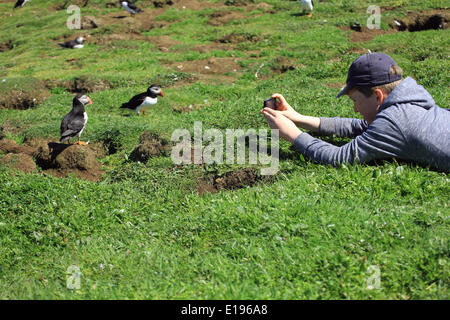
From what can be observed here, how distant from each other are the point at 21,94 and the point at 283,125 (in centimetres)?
924

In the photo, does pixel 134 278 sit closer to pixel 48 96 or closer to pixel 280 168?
pixel 280 168

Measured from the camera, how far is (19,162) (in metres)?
6.65

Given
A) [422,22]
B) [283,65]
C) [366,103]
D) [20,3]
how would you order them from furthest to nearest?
[20,3] < [422,22] < [283,65] < [366,103]

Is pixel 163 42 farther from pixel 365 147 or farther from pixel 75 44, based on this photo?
pixel 365 147

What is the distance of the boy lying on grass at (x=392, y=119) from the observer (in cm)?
405

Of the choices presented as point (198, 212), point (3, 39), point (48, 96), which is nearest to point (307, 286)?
point (198, 212)

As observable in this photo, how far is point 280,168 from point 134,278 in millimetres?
2634

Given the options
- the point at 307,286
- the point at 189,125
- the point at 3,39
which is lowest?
the point at 3,39

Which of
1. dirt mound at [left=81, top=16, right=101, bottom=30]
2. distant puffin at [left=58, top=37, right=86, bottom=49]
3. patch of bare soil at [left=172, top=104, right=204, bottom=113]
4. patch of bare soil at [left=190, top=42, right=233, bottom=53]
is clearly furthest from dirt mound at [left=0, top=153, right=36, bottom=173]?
dirt mound at [left=81, top=16, right=101, bottom=30]

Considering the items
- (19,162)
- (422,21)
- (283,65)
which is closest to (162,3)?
(283,65)

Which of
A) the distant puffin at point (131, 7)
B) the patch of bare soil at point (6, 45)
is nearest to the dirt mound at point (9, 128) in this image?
the patch of bare soil at point (6, 45)

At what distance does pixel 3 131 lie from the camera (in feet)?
29.5

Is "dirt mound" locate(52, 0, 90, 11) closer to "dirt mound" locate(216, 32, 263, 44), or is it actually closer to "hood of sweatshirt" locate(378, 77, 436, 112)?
"dirt mound" locate(216, 32, 263, 44)

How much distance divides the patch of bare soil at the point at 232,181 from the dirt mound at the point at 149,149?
4.21 feet
